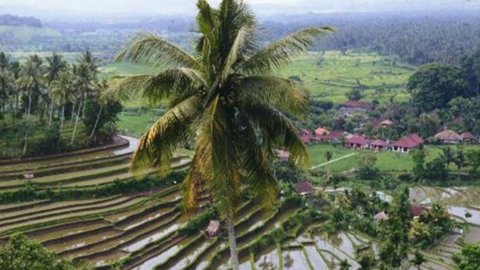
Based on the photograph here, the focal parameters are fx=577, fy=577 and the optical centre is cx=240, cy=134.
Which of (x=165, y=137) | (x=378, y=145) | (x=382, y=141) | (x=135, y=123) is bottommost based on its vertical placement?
(x=378, y=145)

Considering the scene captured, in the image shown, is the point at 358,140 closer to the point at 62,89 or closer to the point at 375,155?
the point at 375,155

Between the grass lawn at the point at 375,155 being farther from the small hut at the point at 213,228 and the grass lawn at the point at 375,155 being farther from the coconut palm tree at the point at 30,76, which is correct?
the coconut palm tree at the point at 30,76


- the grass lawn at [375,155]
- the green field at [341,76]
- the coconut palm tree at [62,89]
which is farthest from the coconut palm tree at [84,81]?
the grass lawn at [375,155]

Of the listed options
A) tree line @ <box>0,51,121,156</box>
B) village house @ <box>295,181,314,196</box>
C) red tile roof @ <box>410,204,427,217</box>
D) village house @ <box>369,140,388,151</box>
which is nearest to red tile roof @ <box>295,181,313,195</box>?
village house @ <box>295,181,314,196</box>

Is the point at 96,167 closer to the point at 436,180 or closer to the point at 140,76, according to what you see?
the point at 436,180

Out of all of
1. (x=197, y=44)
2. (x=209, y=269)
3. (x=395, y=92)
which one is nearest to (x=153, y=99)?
(x=197, y=44)

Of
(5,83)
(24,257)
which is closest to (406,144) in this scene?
(5,83)
